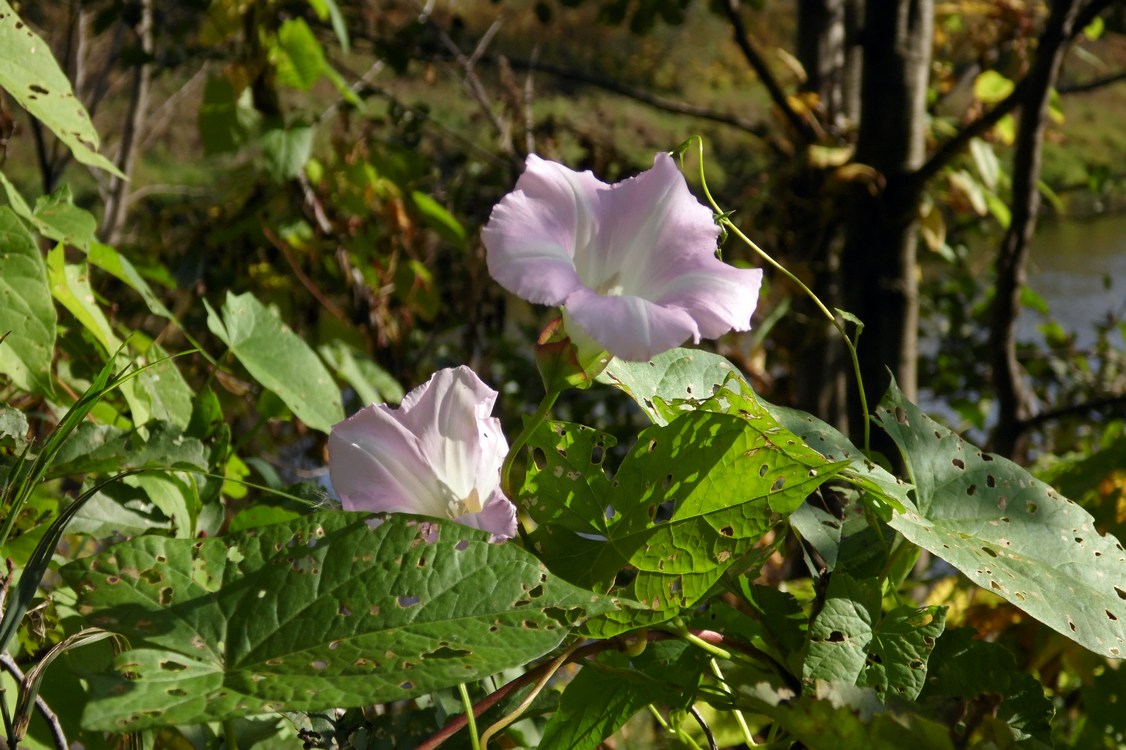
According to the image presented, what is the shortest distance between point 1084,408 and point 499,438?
109 cm

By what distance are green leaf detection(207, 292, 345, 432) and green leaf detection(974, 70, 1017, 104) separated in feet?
3.92

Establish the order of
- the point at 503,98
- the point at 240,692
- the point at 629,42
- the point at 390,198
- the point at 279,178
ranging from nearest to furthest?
the point at 240,692 → the point at 279,178 → the point at 390,198 → the point at 503,98 → the point at 629,42

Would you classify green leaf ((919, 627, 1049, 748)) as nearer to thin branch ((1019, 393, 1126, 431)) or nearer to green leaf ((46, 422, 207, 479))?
green leaf ((46, 422, 207, 479))

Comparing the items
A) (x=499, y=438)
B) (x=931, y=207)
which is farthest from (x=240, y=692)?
(x=931, y=207)

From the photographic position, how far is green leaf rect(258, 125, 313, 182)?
4.56ft

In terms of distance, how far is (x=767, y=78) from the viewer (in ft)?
4.72

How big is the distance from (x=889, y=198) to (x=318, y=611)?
1059 millimetres

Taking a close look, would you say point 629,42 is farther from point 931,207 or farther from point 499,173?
point 931,207

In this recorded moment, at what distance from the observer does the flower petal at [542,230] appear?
1.14 feet

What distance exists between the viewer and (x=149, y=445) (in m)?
0.51

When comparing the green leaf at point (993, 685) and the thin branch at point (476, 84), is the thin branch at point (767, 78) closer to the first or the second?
the thin branch at point (476, 84)

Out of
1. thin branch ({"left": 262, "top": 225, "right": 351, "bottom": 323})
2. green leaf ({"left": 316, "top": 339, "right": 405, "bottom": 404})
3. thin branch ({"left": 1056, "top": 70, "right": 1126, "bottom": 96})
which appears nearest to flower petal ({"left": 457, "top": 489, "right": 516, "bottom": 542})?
green leaf ({"left": 316, "top": 339, "right": 405, "bottom": 404})

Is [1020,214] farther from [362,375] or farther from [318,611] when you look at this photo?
[318,611]

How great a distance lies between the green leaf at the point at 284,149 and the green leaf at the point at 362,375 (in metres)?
0.25
